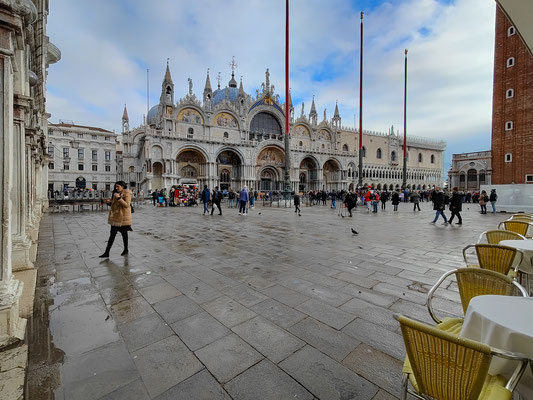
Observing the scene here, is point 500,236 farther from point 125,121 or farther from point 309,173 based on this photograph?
point 125,121

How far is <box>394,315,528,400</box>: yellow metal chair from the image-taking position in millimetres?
1051

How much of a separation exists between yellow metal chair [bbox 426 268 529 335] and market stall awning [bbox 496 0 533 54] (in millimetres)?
4091

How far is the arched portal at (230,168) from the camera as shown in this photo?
33.0m

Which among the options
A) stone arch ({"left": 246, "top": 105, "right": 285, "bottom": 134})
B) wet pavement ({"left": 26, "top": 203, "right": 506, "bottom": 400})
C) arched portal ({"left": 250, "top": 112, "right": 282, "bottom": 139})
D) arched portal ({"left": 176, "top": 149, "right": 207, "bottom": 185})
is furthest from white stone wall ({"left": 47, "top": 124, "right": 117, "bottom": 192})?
wet pavement ({"left": 26, "top": 203, "right": 506, "bottom": 400})

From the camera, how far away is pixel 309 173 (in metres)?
40.6

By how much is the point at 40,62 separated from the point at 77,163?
4639 cm

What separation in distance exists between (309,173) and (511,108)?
2473cm

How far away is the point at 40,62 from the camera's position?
6.44 meters

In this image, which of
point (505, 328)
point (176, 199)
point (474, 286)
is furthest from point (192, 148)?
point (505, 328)

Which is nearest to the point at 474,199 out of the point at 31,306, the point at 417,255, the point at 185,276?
the point at 417,255

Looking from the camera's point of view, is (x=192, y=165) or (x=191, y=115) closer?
(x=191, y=115)

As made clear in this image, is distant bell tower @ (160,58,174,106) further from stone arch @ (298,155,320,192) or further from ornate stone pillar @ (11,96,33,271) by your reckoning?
ornate stone pillar @ (11,96,33,271)

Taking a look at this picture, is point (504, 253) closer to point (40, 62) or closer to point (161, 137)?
point (40, 62)

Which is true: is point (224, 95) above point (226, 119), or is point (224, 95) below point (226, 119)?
above
